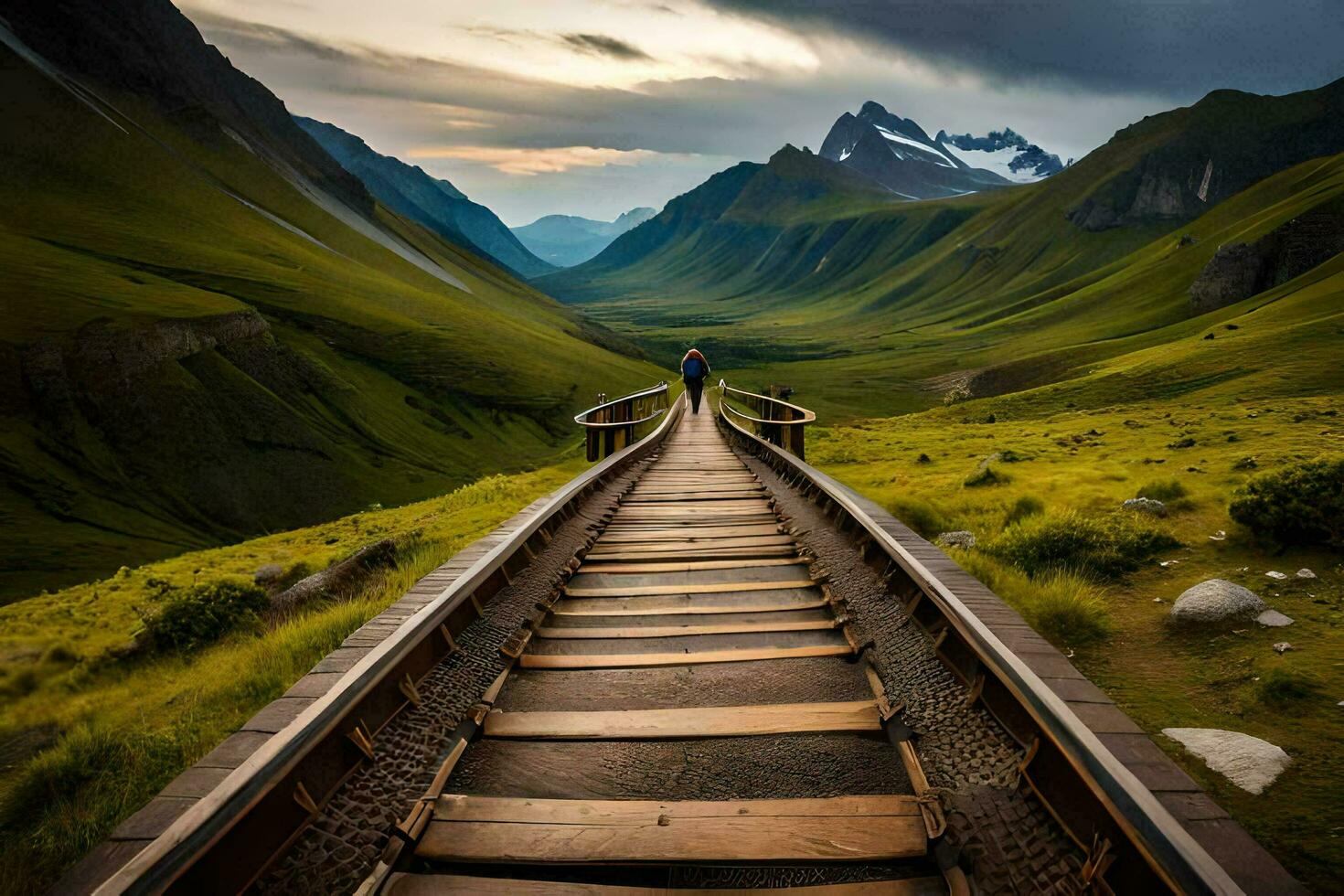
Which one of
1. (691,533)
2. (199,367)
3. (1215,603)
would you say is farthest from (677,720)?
(199,367)

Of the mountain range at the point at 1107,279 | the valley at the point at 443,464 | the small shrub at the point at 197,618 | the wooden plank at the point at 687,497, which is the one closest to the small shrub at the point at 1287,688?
the valley at the point at 443,464

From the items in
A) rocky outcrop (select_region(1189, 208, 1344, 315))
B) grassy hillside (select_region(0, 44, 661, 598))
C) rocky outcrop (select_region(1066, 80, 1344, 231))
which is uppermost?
rocky outcrop (select_region(1066, 80, 1344, 231))

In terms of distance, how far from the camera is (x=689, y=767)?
2992mm

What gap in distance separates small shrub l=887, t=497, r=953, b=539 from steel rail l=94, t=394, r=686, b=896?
19.6ft

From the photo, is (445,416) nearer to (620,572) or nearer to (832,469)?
(832,469)

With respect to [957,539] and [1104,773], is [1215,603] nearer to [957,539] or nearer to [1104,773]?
[957,539]

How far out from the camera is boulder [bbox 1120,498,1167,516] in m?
7.18

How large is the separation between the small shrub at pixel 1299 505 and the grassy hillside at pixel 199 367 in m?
32.1

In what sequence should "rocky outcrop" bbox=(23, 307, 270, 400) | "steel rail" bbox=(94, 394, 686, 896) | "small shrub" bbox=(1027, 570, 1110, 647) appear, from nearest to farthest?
"steel rail" bbox=(94, 394, 686, 896), "small shrub" bbox=(1027, 570, 1110, 647), "rocky outcrop" bbox=(23, 307, 270, 400)

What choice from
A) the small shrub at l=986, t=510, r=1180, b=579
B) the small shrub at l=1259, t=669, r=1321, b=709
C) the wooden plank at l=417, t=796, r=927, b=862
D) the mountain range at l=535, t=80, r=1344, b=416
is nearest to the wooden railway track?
the wooden plank at l=417, t=796, r=927, b=862

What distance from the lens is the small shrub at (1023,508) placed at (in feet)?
26.1

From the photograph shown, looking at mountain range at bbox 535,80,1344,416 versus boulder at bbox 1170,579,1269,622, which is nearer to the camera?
boulder at bbox 1170,579,1269,622

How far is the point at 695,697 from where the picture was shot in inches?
141

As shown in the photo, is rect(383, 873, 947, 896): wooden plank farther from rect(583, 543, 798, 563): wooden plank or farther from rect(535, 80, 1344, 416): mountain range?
rect(535, 80, 1344, 416): mountain range
